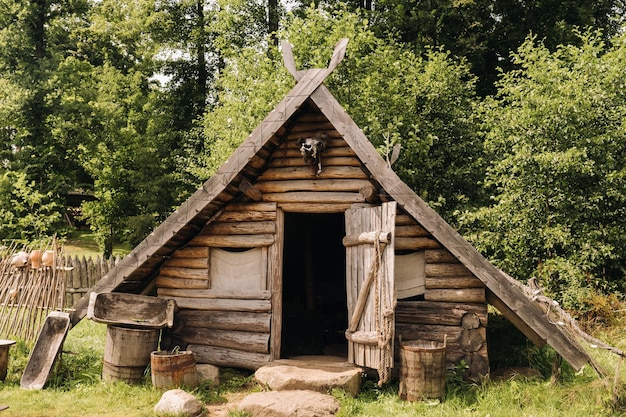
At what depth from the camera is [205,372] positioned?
7.70 metres

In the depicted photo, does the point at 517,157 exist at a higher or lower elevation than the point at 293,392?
higher

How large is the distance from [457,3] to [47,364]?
20.7 meters

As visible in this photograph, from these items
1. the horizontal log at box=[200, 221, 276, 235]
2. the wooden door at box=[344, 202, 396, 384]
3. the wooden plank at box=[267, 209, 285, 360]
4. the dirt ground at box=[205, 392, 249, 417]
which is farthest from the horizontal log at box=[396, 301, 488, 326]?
the dirt ground at box=[205, 392, 249, 417]

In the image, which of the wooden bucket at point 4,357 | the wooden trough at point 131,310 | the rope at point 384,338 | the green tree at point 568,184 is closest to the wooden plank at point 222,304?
the wooden trough at point 131,310

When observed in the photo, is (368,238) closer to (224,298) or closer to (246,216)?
(246,216)

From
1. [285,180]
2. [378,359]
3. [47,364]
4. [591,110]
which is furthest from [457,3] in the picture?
[47,364]

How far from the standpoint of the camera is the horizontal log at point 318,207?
7.76 m

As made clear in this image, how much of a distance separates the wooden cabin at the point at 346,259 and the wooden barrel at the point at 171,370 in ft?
3.23

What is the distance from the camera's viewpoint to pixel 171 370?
6.99 metres

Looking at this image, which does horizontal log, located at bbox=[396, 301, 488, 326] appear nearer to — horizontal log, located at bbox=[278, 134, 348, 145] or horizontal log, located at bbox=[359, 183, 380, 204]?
horizontal log, located at bbox=[359, 183, 380, 204]

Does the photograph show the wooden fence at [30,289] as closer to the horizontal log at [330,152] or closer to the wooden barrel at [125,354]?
the wooden barrel at [125,354]

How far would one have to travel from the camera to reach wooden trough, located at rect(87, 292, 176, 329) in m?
7.46

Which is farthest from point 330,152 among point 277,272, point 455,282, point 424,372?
point 424,372

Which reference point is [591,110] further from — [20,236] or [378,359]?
[20,236]
